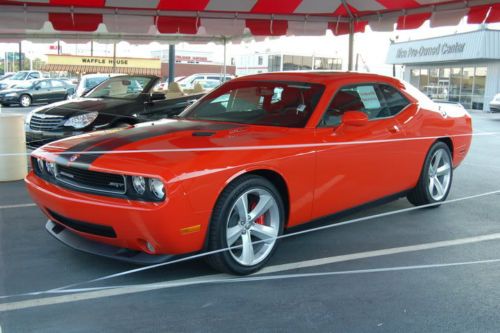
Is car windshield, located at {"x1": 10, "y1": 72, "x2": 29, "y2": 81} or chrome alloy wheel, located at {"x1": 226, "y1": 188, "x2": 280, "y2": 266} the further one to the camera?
car windshield, located at {"x1": 10, "y1": 72, "x2": 29, "y2": 81}

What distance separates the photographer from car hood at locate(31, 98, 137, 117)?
27.3 feet

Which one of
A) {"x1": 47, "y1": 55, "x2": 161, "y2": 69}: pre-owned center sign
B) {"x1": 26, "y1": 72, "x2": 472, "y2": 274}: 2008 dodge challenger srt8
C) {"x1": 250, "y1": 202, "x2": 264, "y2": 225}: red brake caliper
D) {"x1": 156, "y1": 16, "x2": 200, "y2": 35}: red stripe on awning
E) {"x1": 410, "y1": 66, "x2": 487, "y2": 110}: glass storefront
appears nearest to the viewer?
{"x1": 26, "y1": 72, "x2": 472, "y2": 274}: 2008 dodge challenger srt8

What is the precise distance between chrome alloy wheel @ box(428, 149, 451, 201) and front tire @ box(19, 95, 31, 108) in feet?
72.7

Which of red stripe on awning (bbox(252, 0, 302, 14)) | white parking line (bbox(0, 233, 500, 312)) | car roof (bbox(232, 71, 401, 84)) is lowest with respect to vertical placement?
white parking line (bbox(0, 233, 500, 312))

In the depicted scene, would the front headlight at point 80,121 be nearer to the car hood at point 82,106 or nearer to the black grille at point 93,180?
the car hood at point 82,106

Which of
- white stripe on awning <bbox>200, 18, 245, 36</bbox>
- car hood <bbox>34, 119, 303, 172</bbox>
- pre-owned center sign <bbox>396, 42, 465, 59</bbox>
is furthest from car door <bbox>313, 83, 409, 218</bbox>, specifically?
pre-owned center sign <bbox>396, 42, 465, 59</bbox>

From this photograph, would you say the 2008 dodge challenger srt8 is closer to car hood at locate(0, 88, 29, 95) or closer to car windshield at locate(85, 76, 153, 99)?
car windshield at locate(85, 76, 153, 99)

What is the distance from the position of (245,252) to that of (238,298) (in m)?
0.41

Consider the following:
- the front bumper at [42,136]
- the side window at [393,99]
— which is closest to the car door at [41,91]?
the front bumper at [42,136]

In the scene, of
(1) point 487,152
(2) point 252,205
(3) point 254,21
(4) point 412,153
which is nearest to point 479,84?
(1) point 487,152

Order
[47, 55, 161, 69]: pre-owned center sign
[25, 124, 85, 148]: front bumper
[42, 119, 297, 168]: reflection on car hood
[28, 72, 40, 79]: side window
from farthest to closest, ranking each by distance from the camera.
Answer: [47, 55, 161, 69]: pre-owned center sign → [28, 72, 40, 79]: side window → [25, 124, 85, 148]: front bumper → [42, 119, 297, 168]: reflection on car hood

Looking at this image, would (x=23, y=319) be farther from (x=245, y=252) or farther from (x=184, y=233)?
(x=245, y=252)

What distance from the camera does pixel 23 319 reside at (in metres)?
3.20

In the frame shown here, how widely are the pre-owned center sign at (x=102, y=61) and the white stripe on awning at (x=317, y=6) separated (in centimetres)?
3804
